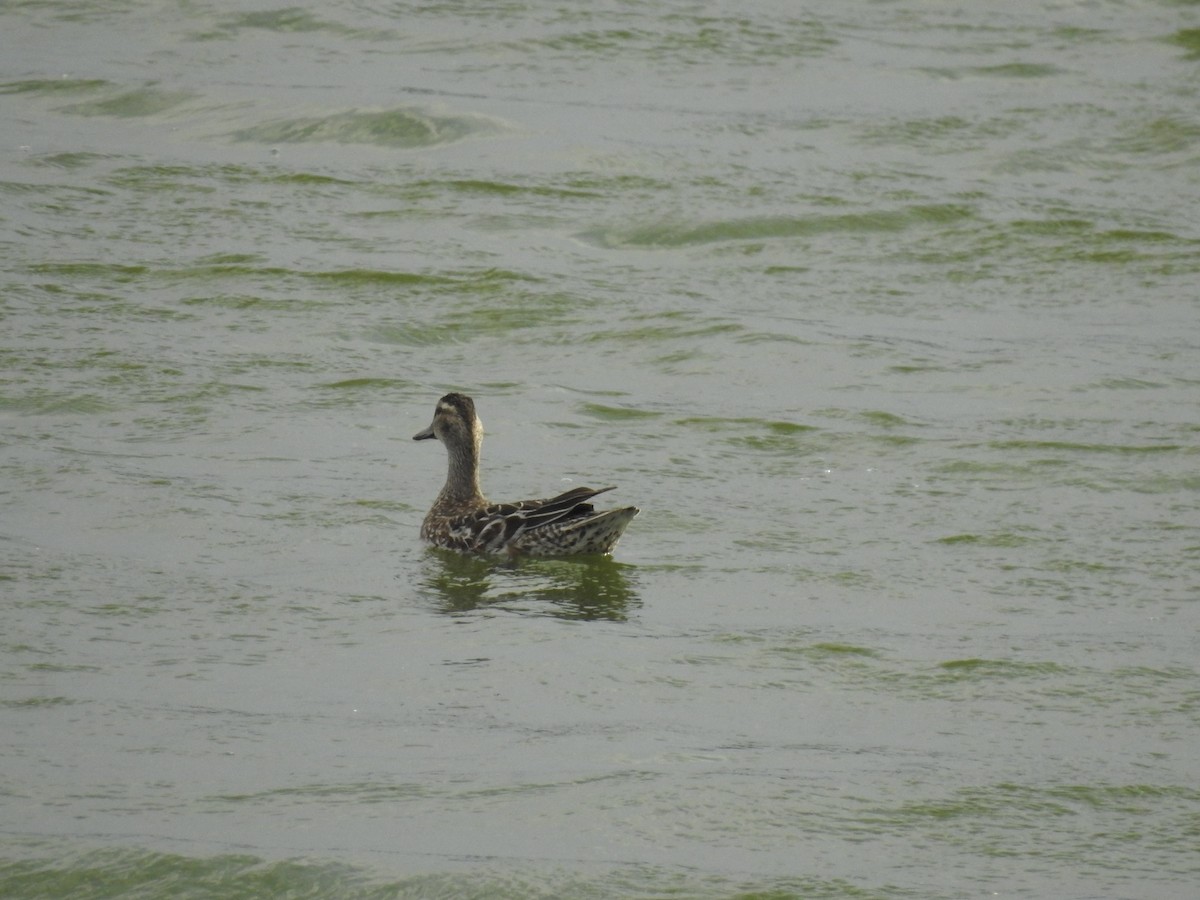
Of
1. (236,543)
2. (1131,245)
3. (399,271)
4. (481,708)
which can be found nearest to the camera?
(481,708)

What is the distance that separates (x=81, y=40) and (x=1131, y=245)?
977cm

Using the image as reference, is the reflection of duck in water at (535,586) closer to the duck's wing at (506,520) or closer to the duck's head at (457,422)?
the duck's wing at (506,520)

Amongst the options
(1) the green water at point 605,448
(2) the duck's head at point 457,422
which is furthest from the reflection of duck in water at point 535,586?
(2) the duck's head at point 457,422

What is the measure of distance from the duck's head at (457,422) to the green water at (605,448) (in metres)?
0.43

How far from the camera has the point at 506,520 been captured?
9078 millimetres

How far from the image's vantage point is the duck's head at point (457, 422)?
9.55 meters

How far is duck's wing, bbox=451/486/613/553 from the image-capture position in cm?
885

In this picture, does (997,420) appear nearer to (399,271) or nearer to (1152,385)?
(1152,385)

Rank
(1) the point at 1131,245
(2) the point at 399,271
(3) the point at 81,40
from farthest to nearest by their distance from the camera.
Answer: (3) the point at 81,40 → (1) the point at 1131,245 → (2) the point at 399,271

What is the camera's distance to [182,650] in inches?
286

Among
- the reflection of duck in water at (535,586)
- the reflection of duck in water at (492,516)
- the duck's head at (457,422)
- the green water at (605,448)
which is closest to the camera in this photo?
the green water at (605,448)

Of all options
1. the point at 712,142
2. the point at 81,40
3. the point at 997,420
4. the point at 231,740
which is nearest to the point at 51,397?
the point at 231,740

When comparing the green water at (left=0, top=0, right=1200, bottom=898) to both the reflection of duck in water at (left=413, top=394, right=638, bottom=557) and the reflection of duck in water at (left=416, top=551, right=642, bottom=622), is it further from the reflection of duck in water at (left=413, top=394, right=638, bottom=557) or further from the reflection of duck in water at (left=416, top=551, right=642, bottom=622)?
the reflection of duck in water at (left=413, top=394, right=638, bottom=557)

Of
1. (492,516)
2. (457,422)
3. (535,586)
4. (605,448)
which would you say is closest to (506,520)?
(492,516)
